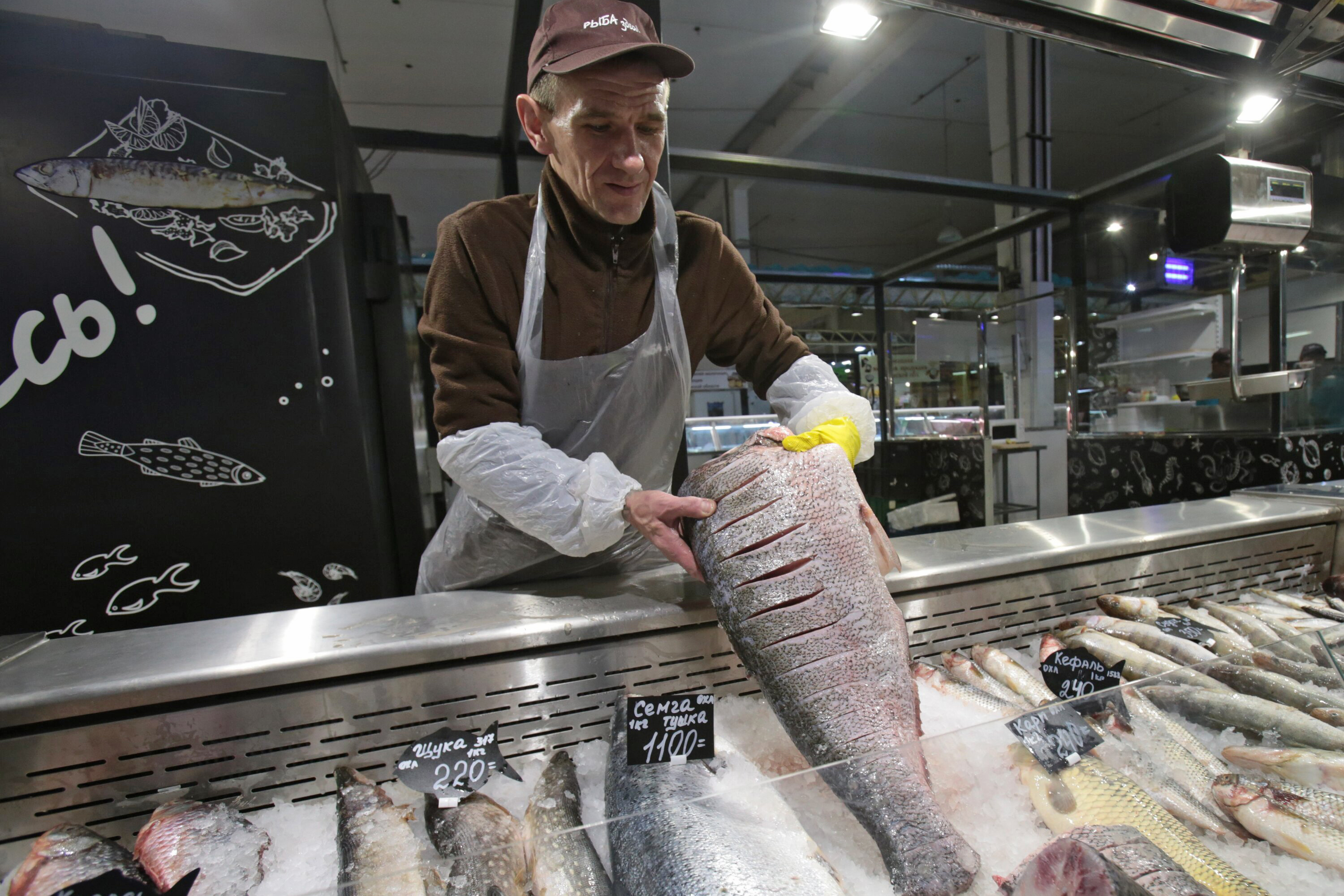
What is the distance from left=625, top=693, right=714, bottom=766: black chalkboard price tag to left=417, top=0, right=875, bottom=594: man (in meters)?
0.28

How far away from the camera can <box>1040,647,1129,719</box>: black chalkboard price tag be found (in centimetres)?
125

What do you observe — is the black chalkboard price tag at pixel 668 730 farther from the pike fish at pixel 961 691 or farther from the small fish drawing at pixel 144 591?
the small fish drawing at pixel 144 591

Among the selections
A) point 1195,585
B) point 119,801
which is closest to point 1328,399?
point 1195,585

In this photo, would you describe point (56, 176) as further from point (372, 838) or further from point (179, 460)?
point (372, 838)

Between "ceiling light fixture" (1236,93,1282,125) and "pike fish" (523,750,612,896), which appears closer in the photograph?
"pike fish" (523,750,612,896)

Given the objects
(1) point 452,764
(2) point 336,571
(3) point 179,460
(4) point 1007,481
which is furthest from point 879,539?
(4) point 1007,481

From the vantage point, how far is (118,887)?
688 mm

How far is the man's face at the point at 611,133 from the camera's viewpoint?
1.33 m

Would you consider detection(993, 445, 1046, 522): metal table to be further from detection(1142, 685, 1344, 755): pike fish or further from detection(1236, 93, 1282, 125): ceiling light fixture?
detection(1142, 685, 1344, 755): pike fish

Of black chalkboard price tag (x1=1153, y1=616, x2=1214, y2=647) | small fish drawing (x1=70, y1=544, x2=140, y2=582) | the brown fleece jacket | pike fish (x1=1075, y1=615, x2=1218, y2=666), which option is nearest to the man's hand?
the brown fleece jacket

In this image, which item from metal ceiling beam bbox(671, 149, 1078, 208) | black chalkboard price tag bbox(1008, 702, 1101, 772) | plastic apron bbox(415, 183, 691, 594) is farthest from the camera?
metal ceiling beam bbox(671, 149, 1078, 208)

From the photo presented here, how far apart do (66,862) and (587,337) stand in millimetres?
1403

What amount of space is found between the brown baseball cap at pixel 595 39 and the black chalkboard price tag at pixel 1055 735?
139cm

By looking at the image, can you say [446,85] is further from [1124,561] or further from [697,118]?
[1124,561]
